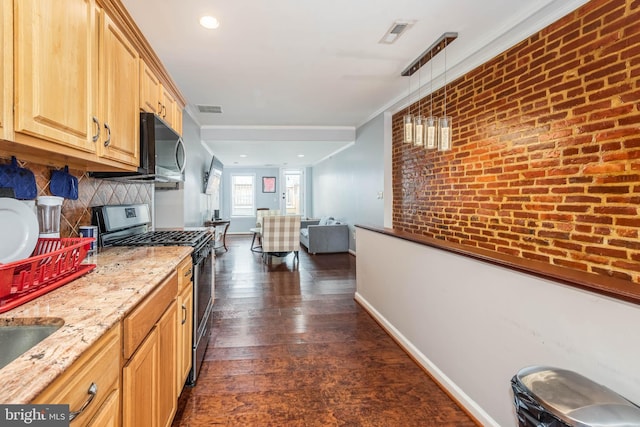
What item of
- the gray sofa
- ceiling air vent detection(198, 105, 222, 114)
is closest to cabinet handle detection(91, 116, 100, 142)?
ceiling air vent detection(198, 105, 222, 114)

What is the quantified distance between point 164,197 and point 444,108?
334 cm

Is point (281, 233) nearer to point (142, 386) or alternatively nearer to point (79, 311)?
point (142, 386)

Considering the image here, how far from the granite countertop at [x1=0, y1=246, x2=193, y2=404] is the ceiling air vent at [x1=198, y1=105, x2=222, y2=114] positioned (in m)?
3.02

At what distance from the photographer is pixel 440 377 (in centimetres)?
196

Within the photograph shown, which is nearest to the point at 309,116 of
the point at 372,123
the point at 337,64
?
the point at 372,123

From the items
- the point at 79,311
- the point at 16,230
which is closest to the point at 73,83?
the point at 16,230

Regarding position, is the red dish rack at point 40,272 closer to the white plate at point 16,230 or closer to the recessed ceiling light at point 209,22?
the white plate at point 16,230

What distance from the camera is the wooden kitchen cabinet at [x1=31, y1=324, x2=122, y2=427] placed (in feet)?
2.15

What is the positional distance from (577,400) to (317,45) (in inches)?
106

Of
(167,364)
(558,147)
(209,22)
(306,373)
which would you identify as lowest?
(306,373)

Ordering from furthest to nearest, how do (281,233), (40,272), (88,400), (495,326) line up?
(281,233)
(495,326)
(40,272)
(88,400)

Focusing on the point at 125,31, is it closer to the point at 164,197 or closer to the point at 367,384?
the point at 164,197

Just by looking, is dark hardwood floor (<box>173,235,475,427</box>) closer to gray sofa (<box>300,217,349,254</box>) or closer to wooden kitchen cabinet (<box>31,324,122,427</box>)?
wooden kitchen cabinet (<box>31,324,122,427</box>)

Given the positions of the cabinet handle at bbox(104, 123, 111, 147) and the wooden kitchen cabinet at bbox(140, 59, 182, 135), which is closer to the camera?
the cabinet handle at bbox(104, 123, 111, 147)
